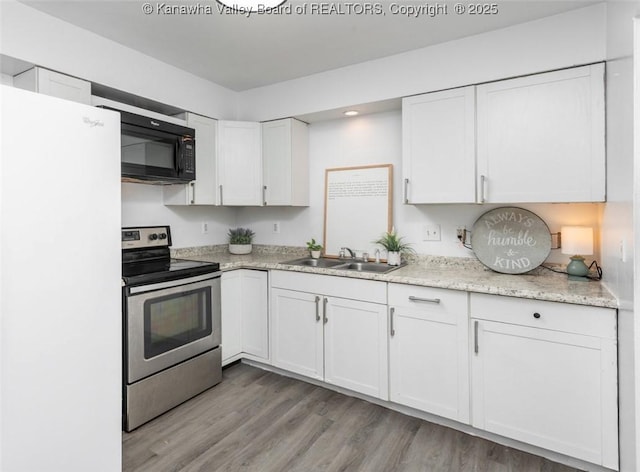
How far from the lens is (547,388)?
72.3 inches

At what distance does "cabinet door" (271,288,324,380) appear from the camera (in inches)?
102

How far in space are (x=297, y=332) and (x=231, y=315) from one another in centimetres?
57

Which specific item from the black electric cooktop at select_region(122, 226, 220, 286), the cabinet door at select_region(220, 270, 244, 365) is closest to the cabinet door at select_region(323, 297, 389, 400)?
the cabinet door at select_region(220, 270, 244, 365)

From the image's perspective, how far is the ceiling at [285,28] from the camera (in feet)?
6.66

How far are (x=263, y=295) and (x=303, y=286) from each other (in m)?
0.40

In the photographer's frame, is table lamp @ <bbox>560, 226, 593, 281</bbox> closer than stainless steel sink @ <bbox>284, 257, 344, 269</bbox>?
Yes

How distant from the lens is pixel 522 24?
2.15 meters

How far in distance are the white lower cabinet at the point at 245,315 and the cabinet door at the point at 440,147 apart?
135cm

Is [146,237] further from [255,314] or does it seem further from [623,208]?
[623,208]

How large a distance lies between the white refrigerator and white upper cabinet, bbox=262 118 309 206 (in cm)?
163

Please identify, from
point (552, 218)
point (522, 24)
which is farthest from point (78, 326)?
point (522, 24)

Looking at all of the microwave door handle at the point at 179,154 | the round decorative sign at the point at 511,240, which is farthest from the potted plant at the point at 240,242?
the round decorative sign at the point at 511,240

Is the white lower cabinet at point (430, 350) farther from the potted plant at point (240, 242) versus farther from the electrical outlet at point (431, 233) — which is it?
A: the potted plant at point (240, 242)

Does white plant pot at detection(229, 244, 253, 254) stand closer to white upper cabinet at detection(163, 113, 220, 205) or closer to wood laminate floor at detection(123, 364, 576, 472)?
white upper cabinet at detection(163, 113, 220, 205)
